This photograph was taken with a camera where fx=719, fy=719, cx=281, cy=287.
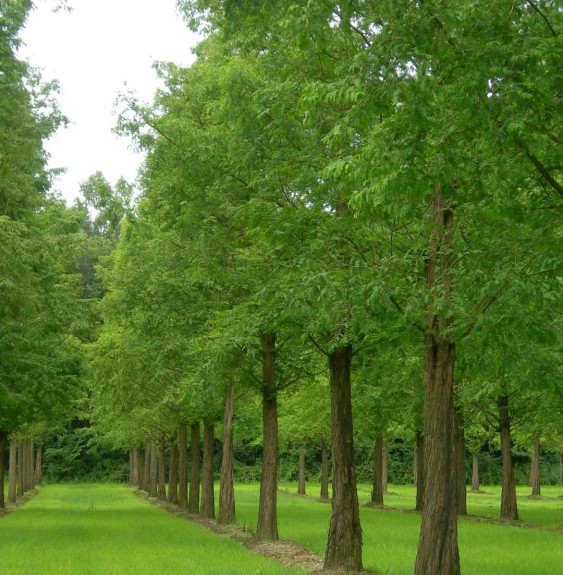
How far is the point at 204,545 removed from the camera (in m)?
15.7

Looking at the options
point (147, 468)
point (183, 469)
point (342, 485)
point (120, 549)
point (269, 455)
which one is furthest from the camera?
point (147, 468)

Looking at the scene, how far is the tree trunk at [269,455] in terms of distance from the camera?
54.5ft

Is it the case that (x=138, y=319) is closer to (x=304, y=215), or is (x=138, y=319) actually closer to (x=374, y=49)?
(x=304, y=215)

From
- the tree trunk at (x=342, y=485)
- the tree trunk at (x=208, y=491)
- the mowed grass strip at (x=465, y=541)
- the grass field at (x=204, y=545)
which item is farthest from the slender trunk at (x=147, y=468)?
the tree trunk at (x=342, y=485)

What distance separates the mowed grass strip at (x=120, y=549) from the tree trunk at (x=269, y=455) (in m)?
0.97

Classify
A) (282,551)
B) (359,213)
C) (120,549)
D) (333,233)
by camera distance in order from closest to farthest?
1. (359,213)
2. (333,233)
3. (282,551)
4. (120,549)

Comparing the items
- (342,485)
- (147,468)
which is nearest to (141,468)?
(147,468)

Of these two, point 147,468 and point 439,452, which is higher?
point 439,452

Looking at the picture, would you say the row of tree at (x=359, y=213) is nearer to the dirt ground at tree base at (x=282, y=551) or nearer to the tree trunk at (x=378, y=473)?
the dirt ground at tree base at (x=282, y=551)

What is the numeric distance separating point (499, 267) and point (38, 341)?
14783mm

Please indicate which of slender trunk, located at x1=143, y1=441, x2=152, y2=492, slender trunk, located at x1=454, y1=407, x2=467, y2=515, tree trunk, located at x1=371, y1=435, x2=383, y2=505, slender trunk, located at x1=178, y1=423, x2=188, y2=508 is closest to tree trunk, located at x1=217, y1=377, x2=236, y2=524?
slender trunk, located at x1=454, y1=407, x2=467, y2=515

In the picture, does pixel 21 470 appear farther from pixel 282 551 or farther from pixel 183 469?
pixel 282 551

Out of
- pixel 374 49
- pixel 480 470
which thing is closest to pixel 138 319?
pixel 374 49

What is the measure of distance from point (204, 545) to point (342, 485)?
191 inches
